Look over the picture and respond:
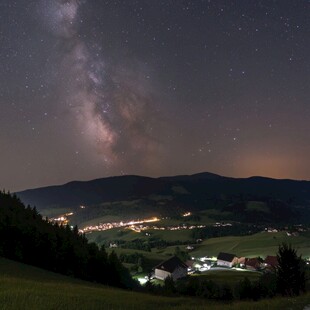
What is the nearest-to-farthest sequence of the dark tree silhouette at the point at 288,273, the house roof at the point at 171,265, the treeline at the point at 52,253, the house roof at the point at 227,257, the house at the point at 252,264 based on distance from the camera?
the dark tree silhouette at the point at 288,273 → the treeline at the point at 52,253 → the house roof at the point at 171,265 → the house at the point at 252,264 → the house roof at the point at 227,257

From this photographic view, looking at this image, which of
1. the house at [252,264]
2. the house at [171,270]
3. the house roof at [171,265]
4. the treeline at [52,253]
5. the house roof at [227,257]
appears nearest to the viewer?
the treeline at [52,253]

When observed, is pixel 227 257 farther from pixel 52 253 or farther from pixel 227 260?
pixel 52 253

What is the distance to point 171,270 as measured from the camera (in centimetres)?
13688

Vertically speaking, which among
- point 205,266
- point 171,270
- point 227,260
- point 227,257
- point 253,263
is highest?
point 171,270

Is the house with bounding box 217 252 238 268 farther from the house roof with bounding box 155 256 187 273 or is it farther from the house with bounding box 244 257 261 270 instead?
the house roof with bounding box 155 256 187 273

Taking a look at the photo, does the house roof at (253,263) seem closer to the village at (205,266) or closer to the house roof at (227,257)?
the village at (205,266)

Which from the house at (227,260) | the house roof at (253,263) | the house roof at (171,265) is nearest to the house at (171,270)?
the house roof at (171,265)

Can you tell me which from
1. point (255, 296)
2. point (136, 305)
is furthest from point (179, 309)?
point (255, 296)

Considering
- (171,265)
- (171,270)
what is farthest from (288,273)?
(171,265)

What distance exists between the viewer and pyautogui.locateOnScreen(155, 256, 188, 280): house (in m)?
138

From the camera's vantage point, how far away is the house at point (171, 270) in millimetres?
138275

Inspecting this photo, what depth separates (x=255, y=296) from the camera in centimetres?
5356

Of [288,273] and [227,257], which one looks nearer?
[288,273]

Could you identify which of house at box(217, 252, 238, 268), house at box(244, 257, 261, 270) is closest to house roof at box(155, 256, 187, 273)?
house at box(244, 257, 261, 270)
